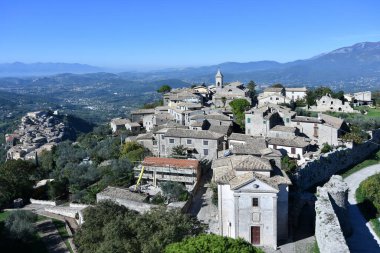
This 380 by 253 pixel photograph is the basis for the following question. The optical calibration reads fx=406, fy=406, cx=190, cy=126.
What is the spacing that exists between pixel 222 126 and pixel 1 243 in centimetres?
2572

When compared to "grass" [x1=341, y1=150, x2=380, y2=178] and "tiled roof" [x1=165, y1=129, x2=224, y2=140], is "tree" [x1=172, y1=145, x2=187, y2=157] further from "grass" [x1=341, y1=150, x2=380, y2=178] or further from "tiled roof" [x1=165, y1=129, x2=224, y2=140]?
"grass" [x1=341, y1=150, x2=380, y2=178]

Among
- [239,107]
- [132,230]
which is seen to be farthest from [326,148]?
[132,230]

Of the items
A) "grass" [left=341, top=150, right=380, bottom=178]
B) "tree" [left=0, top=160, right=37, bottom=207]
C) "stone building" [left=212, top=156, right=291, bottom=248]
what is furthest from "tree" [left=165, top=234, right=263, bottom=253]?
"tree" [left=0, top=160, right=37, bottom=207]

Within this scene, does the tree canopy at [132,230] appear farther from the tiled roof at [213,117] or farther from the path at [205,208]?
the tiled roof at [213,117]

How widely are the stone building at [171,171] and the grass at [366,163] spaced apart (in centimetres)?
1440

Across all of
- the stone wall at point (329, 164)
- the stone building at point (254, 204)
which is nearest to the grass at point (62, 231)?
the stone building at point (254, 204)

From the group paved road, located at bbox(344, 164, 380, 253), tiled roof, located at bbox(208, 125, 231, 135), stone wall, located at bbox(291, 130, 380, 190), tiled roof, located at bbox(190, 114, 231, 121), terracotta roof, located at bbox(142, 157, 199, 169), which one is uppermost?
tiled roof, located at bbox(190, 114, 231, 121)

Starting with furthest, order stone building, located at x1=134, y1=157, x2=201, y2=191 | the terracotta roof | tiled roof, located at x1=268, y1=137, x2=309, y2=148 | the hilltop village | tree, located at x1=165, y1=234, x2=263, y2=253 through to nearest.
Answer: tiled roof, located at x1=268, y1=137, x2=309, y2=148 → the terracotta roof → stone building, located at x1=134, y1=157, x2=201, y2=191 → the hilltop village → tree, located at x1=165, y1=234, x2=263, y2=253

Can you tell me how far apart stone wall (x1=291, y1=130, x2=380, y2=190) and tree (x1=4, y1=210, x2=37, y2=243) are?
19224 mm

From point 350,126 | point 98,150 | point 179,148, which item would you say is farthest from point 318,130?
point 98,150

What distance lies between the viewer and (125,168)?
37125 millimetres

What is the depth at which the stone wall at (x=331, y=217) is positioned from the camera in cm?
1883

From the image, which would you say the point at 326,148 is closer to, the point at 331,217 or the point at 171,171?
the point at 171,171

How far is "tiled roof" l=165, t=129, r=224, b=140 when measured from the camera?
4019cm
